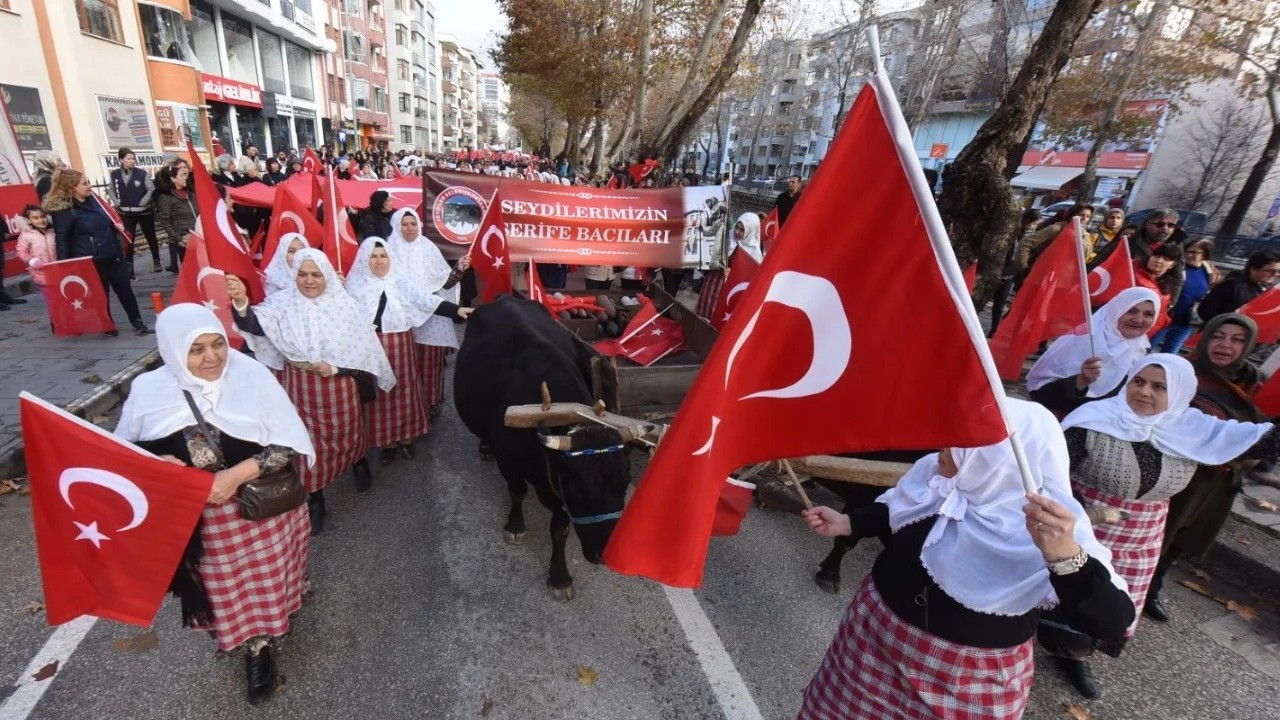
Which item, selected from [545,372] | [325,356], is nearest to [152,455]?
[325,356]

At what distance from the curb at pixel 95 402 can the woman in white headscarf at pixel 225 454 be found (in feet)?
10.2

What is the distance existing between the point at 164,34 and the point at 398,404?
25473 millimetres

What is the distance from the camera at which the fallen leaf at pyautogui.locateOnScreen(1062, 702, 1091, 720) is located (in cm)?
289

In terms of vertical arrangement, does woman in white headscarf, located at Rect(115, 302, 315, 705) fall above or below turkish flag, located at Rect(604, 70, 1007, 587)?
below

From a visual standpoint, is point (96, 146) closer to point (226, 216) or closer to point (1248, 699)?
point (226, 216)

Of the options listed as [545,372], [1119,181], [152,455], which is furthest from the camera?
[1119,181]

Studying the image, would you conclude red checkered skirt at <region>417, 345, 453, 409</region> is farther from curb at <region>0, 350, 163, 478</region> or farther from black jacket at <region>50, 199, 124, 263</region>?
black jacket at <region>50, 199, 124, 263</region>

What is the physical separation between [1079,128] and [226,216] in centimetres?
3044

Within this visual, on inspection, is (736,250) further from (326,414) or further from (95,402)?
(95,402)

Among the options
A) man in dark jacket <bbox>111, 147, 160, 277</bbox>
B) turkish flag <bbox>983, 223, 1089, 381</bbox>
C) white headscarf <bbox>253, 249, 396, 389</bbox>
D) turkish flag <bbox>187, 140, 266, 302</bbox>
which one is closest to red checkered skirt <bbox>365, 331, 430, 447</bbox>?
white headscarf <bbox>253, 249, 396, 389</bbox>

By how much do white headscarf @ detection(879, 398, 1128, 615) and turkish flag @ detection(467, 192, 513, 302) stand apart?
435 cm

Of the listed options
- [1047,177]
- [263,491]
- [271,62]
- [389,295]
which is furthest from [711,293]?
[1047,177]

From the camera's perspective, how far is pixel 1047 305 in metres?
4.64

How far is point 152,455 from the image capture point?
7.18 ft
